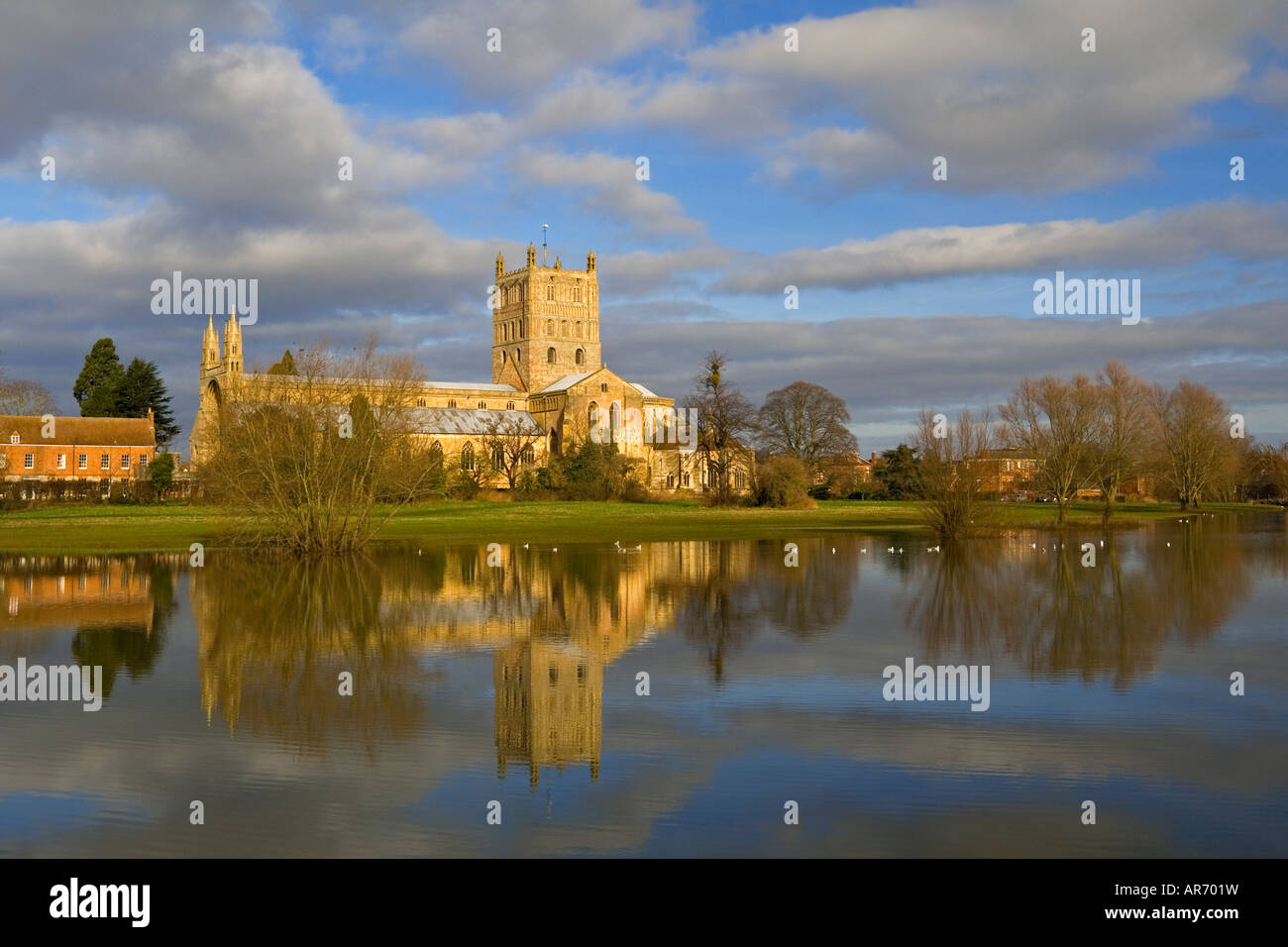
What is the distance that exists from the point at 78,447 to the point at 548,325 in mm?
50651

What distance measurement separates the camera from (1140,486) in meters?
98.3

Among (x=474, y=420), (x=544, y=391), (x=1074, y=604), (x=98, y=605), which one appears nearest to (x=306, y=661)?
(x=98, y=605)

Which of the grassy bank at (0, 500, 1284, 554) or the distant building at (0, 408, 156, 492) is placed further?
the distant building at (0, 408, 156, 492)

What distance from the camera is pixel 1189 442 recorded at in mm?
80812

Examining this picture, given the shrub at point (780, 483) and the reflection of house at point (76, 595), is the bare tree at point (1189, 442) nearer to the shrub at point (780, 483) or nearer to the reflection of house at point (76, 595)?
the shrub at point (780, 483)

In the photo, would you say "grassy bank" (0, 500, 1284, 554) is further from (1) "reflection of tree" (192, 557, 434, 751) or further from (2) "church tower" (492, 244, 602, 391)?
(2) "church tower" (492, 244, 602, 391)

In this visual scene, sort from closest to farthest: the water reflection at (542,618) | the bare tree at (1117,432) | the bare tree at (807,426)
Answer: the water reflection at (542,618) → the bare tree at (1117,432) → the bare tree at (807,426)

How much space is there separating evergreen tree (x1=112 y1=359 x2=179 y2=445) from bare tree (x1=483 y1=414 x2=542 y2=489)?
101 feet

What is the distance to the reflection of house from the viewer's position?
2083 cm

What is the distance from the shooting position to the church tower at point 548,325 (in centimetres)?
12331

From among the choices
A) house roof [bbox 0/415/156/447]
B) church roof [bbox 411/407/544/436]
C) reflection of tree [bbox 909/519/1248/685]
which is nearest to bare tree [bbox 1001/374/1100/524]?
reflection of tree [bbox 909/519/1248/685]

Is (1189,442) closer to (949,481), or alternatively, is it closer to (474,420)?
(949,481)

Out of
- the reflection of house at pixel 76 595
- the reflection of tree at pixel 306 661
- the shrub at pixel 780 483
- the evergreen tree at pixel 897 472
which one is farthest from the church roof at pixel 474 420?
the reflection of tree at pixel 306 661

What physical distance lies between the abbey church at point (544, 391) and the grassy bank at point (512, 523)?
14065mm
